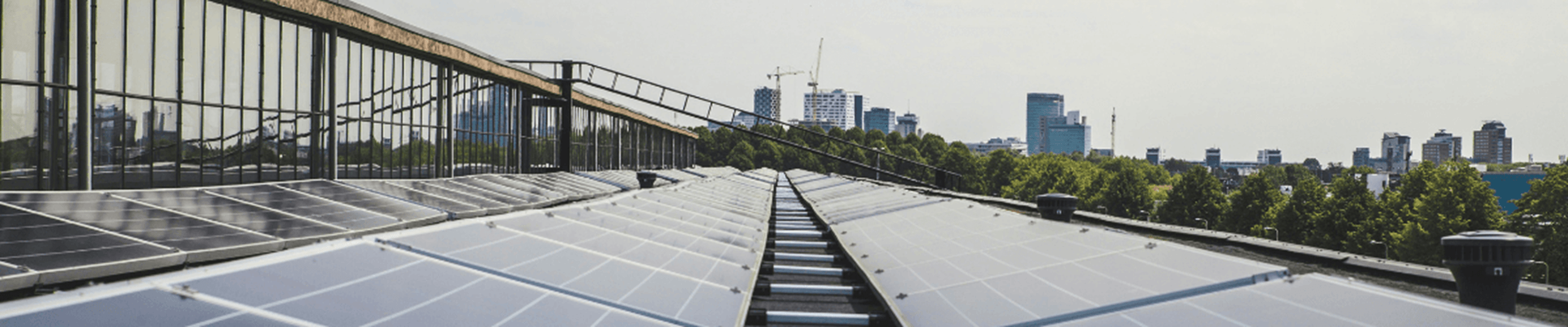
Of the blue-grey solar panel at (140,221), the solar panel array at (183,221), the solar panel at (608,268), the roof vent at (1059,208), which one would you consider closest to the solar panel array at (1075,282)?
the solar panel at (608,268)

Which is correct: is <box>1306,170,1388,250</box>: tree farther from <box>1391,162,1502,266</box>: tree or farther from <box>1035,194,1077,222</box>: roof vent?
<box>1035,194,1077,222</box>: roof vent

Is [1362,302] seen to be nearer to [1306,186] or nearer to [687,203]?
[687,203]

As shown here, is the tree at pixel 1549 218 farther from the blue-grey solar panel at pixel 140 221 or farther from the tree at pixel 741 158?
the tree at pixel 741 158

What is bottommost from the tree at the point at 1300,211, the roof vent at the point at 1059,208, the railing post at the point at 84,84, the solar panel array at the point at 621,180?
the tree at the point at 1300,211

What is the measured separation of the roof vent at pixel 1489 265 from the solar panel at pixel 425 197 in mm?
14460

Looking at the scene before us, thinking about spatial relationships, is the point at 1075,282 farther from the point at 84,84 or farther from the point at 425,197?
the point at 84,84

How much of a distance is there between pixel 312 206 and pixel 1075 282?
13.2 m

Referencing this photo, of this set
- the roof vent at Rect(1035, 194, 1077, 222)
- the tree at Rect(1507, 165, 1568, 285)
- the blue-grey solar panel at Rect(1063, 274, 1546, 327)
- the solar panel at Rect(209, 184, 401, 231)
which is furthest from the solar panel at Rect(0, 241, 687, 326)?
the tree at Rect(1507, 165, 1568, 285)

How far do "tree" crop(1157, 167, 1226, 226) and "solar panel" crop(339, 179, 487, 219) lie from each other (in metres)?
96.7

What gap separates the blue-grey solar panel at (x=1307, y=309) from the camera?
203 inches

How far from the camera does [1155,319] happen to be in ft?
19.0

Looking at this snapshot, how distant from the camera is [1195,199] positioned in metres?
101

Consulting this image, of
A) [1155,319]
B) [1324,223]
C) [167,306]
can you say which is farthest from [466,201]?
[1324,223]

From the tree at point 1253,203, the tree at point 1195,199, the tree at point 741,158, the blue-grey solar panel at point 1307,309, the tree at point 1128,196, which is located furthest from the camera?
the tree at point 741,158
